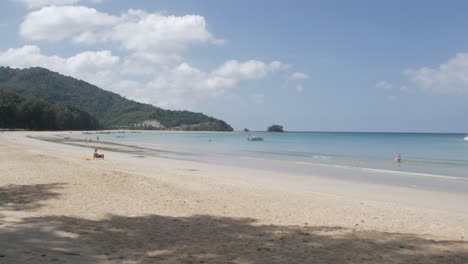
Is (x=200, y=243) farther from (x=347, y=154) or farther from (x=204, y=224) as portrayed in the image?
(x=347, y=154)

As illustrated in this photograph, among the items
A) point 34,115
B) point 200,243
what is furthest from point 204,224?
point 34,115

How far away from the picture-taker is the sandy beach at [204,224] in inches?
226

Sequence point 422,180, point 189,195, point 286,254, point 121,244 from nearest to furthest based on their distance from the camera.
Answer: point 286,254
point 121,244
point 189,195
point 422,180

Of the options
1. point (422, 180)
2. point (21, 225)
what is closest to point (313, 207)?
point (21, 225)

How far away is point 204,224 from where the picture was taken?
814 cm

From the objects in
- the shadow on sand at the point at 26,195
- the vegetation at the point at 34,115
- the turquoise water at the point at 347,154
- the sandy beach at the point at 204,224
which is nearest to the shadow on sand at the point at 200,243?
the sandy beach at the point at 204,224

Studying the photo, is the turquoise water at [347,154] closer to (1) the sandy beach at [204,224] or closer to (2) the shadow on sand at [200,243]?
(1) the sandy beach at [204,224]

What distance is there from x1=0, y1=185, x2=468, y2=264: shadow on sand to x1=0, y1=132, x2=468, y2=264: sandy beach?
16 mm

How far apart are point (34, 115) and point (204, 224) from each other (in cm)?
12426

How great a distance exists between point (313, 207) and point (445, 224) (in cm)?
314

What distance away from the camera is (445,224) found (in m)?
9.14

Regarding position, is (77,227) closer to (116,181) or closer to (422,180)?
(116,181)

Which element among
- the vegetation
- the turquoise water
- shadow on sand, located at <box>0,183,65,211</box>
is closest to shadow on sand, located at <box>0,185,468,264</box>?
shadow on sand, located at <box>0,183,65,211</box>

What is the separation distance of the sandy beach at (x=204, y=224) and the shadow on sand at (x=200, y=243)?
0.6 inches
